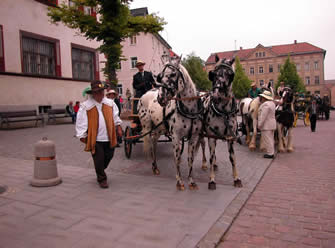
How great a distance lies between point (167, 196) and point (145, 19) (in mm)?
11039

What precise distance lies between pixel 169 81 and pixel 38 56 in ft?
56.0

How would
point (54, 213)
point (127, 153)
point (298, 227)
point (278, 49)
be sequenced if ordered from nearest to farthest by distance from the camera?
point (298, 227) < point (54, 213) < point (127, 153) < point (278, 49)

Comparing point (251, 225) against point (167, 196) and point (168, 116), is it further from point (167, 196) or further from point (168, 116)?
point (168, 116)

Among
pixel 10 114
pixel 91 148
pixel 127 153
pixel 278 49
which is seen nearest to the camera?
pixel 91 148

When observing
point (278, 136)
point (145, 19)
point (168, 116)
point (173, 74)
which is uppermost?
point (145, 19)

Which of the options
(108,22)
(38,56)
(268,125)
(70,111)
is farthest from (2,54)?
(268,125)

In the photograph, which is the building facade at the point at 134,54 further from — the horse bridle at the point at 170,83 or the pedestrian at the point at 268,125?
the horse bridle at the point at 170,83

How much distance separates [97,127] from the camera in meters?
5.21

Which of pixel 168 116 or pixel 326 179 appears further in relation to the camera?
pixel 326 179

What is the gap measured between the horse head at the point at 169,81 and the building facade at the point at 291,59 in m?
69.2

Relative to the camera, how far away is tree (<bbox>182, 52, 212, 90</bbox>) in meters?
50.8

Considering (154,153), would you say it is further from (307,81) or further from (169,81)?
(307,81)

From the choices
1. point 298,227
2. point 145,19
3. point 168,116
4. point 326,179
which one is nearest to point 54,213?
point 168,116

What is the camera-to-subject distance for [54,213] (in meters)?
4.01
